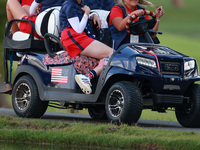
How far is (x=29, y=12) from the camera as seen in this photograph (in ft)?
36.5

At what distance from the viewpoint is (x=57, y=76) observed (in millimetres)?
9875

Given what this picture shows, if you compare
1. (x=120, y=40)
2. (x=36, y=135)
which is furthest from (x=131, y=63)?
(x=36, y=135)

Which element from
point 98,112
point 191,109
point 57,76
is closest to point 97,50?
point 57,76

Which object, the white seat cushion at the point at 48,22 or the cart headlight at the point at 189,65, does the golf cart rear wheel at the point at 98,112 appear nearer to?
the white seat cushion at the point at 48,22

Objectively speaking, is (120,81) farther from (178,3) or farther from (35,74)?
(178,3)

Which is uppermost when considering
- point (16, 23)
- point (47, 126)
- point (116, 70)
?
point (16, 23)

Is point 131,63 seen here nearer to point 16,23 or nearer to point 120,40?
point 120,40

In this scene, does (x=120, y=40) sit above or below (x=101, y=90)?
above

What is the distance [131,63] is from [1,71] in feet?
31.6

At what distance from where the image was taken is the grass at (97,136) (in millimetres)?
6668

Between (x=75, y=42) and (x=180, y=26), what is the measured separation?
35.0 metres

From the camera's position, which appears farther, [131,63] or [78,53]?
[78,53]

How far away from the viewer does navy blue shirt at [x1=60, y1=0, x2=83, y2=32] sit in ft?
31.6

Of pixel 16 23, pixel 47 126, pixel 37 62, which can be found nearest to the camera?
pixel 47 126
